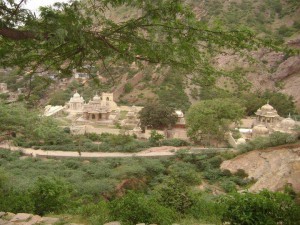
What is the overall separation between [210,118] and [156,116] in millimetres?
5116

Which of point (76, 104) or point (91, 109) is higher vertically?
point (76, 104)

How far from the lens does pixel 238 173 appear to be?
16.8 meters

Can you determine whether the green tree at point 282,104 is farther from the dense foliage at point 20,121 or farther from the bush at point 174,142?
the dense foliage at point 20,121

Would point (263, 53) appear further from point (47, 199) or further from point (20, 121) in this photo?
point (47, 199)

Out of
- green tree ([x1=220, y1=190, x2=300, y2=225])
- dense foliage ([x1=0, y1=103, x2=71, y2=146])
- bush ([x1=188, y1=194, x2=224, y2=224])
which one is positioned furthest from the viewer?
dense foliage ([x1=0, y1=103, x2=71, y2=146])

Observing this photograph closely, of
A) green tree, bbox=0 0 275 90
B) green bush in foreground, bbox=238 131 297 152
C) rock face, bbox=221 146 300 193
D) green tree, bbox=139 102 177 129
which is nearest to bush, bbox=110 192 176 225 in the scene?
A: green tree, bbox=0 0 275 90

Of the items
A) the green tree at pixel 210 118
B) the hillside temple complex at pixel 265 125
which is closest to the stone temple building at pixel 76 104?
the green tree at pixel 210 118

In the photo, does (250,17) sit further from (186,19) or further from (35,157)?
(186,19)

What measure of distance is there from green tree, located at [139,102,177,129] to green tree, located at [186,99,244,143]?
3130 millimetres

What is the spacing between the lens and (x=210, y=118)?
70.8 feet

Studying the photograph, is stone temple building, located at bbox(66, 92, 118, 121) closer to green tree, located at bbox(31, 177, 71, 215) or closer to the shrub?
the shrub

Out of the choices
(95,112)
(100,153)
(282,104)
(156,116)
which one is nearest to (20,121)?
(100,153)

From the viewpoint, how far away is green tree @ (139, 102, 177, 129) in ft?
84.0

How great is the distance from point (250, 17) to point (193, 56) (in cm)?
4063
